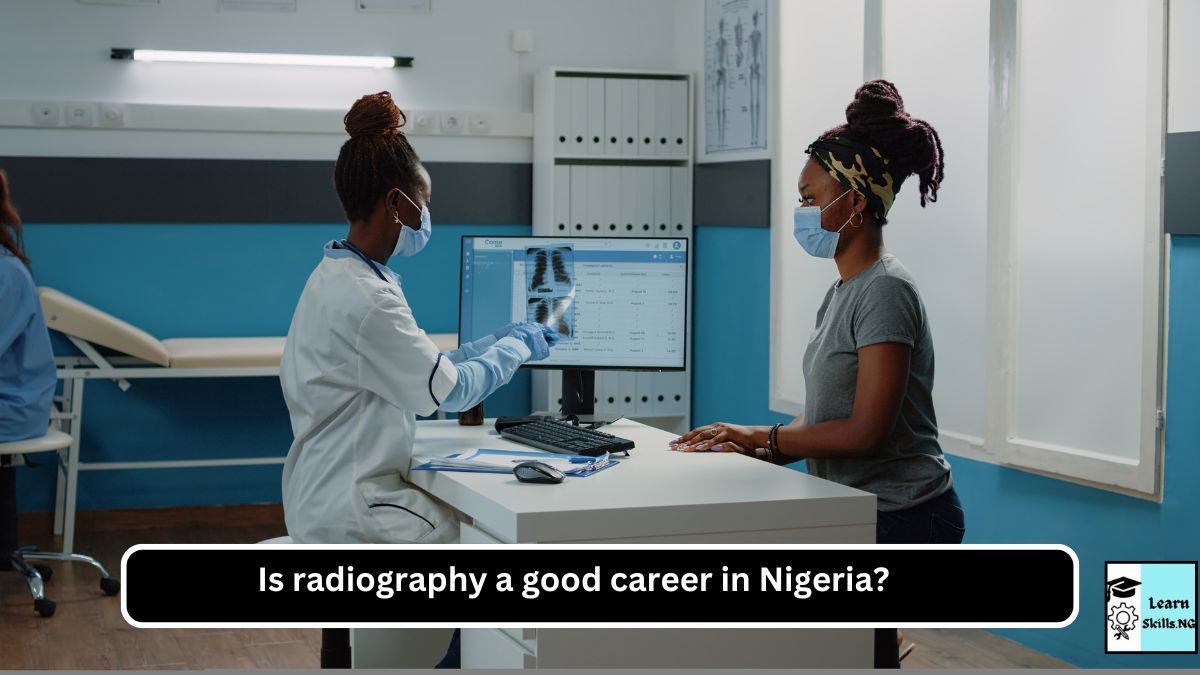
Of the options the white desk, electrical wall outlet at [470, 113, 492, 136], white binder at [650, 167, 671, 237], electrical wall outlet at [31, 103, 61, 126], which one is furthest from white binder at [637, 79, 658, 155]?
the white desk

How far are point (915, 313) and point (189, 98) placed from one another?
3.43 meters

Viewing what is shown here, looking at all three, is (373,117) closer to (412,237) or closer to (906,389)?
(412,237)

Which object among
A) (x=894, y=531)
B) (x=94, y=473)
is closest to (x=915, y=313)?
(x=894, y=531)

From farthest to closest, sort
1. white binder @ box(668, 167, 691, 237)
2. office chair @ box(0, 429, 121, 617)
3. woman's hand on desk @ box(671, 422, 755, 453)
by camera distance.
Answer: white binder @ box(668, 167, 691, 237) → office chair @ box(0, 429, 121, 617) → woman's hand on desk @ box(671, 422, 755, 453)

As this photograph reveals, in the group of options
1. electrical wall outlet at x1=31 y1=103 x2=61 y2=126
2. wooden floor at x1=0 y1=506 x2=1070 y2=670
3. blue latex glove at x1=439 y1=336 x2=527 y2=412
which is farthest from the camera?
electrical wall outlet at x1=31 y1=103 x2=61 y2=126

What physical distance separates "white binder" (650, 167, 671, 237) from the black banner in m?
3.23

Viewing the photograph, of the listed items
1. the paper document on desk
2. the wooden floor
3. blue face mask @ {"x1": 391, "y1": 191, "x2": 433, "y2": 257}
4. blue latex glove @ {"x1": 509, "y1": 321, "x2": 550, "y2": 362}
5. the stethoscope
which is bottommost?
the wooden floor

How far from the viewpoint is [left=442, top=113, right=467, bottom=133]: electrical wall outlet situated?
195 inches

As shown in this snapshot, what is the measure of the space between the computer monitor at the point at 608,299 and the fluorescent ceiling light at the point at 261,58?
7.81 feet

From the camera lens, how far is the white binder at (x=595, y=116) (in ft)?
15.8

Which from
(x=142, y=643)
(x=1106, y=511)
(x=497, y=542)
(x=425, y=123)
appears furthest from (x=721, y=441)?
(x=425, y=123)

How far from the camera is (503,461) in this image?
2.19 m

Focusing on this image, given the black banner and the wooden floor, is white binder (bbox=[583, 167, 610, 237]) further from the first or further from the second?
the black banner

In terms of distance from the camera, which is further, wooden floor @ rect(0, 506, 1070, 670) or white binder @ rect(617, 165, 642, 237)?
white binder @ rect(617, 165, 642, 237)
